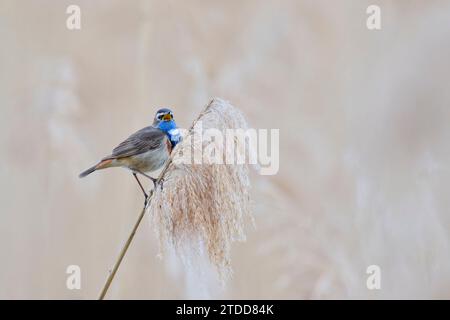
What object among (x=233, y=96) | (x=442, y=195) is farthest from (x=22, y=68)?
(x=442, y=195)

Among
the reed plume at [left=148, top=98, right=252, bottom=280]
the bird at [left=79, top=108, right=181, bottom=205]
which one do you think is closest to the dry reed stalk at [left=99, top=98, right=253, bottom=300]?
the reed plume at [left=148, top=98, right=252, bottom=280]

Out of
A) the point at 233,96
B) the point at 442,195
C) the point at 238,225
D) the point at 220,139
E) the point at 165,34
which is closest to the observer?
the point at 238,225

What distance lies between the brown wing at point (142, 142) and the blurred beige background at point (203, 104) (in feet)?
0.53

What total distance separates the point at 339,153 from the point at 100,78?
1316mm

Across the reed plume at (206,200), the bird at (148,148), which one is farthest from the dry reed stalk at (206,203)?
the bird at (148,148)

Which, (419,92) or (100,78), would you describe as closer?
(419,92)

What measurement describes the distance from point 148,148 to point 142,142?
4 centimetres

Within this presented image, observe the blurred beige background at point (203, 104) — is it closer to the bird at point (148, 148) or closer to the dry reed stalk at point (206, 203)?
the bird at point (148, 148)

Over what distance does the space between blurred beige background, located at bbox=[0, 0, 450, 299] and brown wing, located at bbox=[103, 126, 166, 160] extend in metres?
0.16

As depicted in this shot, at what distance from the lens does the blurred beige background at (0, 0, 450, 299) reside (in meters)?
3.00

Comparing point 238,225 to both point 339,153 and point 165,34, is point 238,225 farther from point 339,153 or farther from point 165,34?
point 165,34

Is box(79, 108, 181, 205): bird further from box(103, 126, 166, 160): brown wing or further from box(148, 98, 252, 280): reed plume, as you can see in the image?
box(148, 98, 252, 280): reed plume

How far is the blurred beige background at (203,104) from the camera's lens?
118 inches
